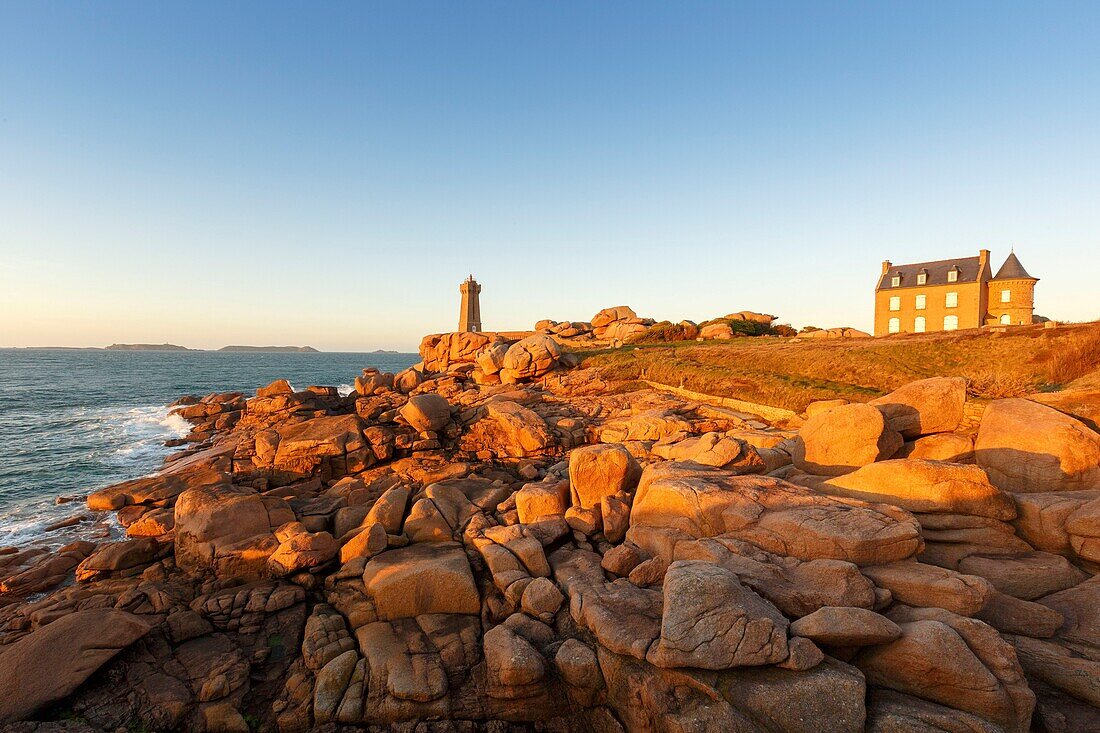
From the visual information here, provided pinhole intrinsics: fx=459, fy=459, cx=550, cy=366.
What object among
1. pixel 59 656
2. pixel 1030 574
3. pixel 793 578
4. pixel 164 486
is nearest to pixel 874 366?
pixel 1030 574

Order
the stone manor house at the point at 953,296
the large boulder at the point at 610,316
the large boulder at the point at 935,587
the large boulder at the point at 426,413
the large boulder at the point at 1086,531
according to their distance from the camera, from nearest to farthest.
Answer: the large boulder at the point at 935,587, the large boulder at the point at 1086,531, the large boulder at the point at 426,413, the stone manor house at the point at 953,296, the large boulder at the point at 610,316

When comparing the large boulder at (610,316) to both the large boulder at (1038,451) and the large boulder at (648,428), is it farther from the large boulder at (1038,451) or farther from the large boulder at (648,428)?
the large boulder at (1038,451)

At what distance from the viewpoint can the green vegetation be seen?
20.1 metres

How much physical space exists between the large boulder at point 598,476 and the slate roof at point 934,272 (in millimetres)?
47664

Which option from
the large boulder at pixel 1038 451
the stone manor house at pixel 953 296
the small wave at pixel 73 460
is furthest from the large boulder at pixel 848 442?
the stone manor house at pixel 953 296

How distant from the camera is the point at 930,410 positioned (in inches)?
529

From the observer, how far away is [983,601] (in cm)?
724

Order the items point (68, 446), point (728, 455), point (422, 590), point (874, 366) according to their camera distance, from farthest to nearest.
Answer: point (68, 446) → point (874, 366) → point (728, 455) → point (422, 590)

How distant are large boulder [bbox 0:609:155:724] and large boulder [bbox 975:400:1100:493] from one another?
19192mm

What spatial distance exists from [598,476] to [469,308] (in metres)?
54.5

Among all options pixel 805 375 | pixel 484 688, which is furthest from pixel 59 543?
pixel 805 375

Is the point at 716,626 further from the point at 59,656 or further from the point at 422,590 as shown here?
the point at 59,656

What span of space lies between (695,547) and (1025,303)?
171 ft

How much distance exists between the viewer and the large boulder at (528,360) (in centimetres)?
3269
